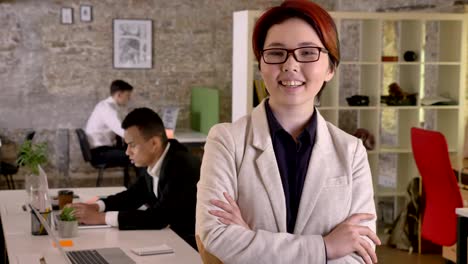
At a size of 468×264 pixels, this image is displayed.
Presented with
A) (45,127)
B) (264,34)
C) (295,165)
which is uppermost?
(264,34)

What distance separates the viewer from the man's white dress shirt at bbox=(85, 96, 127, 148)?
31.7 ft

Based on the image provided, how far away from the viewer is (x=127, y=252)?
11.5ft

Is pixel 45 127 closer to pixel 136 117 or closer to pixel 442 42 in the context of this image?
pixel 442 42

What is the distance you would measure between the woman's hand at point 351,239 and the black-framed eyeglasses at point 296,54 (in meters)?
0.39

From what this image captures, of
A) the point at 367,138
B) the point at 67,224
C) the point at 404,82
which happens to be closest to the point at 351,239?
the point at 67,224

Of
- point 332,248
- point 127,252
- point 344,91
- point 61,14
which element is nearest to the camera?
point 332,248

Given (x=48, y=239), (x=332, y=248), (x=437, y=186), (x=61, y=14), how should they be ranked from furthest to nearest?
(x=61, y=14) → (x=437, y=186) → (x=48, y=239) → (x=332, y=248)

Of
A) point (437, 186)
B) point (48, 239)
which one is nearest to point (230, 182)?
point (48, 239)

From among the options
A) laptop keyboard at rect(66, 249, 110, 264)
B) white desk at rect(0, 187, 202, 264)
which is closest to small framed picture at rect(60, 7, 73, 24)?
white desk at rect(0, 187, 202, 264)

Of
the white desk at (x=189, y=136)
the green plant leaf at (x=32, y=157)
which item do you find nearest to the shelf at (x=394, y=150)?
the white desk at (x=189, y=136)

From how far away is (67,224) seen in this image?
12.5 feet

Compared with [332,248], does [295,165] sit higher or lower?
higher

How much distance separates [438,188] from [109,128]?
201 inches

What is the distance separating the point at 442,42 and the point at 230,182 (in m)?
6.09
